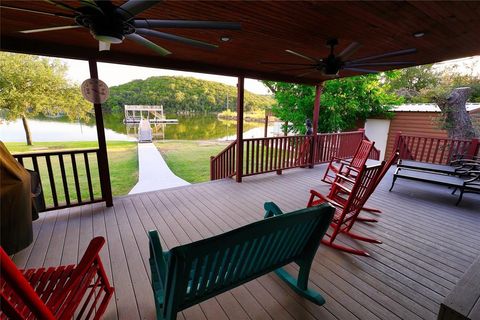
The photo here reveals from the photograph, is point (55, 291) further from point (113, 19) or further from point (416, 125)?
point (416, 125)

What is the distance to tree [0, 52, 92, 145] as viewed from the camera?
696cm

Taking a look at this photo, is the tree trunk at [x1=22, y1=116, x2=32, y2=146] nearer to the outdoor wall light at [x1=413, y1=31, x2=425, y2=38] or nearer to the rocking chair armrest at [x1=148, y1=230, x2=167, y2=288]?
the rocking chair armrest at [x1=148, y1=230, x2=167, y2=288]

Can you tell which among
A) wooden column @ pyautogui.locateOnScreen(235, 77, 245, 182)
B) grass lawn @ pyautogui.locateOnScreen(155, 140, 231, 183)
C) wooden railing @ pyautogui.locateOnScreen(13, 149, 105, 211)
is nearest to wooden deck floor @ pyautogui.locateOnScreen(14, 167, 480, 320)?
wooden railing @ pyautogui.locateOnScreen(13, 149, 105, 211)

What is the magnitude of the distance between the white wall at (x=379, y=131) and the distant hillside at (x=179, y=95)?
10.2 metres

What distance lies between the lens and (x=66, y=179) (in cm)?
→ 345

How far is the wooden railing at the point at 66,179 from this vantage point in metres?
2.94

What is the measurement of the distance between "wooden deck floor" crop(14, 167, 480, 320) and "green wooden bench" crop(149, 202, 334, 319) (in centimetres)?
31

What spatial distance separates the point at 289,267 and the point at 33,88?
9.61m

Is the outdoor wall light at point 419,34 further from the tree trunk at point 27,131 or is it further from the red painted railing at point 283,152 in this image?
the tree trunk at point 27,131

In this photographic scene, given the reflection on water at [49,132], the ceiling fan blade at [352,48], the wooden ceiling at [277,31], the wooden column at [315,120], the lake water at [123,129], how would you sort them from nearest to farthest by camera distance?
1. the wooden ceiling at [277,31]
2. the ceiling fan blade at [352,48]
3. the wooden column at [315,120]
4. the reflection on water at [49,132]
5. the lake water at [123,129]

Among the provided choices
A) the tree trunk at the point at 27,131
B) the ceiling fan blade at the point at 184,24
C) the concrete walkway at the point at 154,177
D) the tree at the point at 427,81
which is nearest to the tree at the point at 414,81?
the tree at the point at 427,81

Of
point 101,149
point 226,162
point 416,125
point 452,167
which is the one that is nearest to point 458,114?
point 416,125

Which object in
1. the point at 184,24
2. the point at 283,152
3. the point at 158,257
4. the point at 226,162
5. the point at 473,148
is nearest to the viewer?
the point at 158,257

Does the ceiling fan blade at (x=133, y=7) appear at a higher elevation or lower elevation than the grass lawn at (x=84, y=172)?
higher
